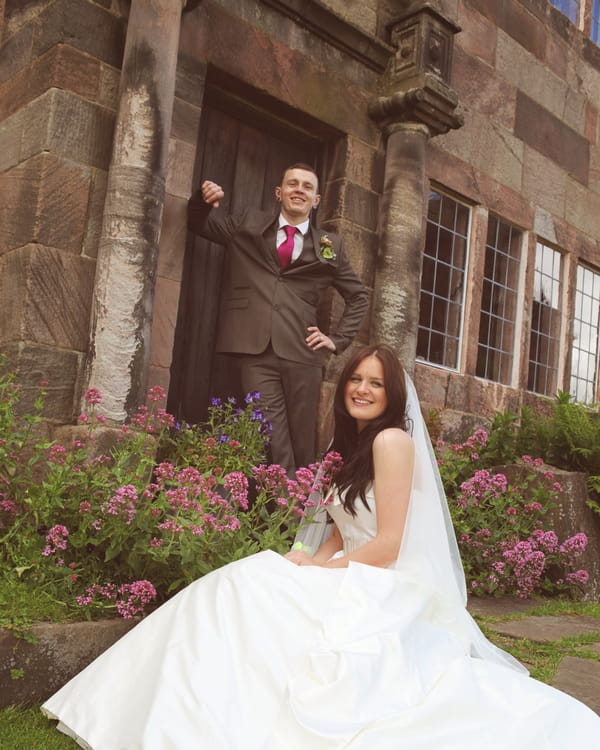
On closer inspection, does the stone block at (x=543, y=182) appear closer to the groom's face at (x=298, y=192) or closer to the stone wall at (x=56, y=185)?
the groom's face at (x=298, y=192)

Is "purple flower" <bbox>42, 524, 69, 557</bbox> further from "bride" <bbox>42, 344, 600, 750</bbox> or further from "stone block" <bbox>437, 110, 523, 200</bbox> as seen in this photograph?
"stone block" <bbox>437, 110, 523, 200</bbox>

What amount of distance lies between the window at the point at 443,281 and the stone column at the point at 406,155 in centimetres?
87

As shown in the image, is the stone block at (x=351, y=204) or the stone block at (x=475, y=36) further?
the stone block at (x=475, y=36)

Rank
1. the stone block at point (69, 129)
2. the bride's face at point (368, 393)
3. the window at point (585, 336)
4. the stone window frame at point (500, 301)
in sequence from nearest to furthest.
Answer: the bride's face at point (368, 393) → the stone block at point (69, 129) → the stone window frame at point (500, 301) → the window at point (585, 336)

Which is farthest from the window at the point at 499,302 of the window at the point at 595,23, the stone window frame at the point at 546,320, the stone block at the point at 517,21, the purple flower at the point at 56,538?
the purple flower at the point at 56,538

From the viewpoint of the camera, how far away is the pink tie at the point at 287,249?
17.5 feet

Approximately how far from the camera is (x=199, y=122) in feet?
18.8

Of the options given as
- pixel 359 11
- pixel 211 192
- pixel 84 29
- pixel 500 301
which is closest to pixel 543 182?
pixel 500 301

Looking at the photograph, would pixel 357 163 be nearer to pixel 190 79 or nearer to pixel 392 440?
pixel 190 79

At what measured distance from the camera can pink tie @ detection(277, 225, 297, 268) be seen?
533 centimetres

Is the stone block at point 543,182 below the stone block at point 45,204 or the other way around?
the other way around

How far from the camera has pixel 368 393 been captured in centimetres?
319

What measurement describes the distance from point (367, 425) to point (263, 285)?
224cm

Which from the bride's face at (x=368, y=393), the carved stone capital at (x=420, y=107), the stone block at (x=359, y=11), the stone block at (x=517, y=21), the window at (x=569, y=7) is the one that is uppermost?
the window at (x=569, y=7)
